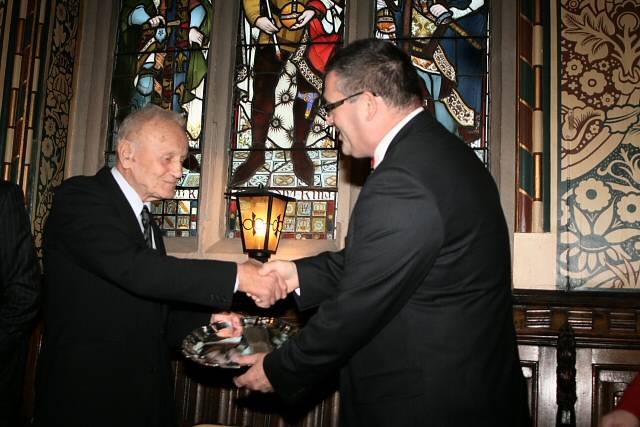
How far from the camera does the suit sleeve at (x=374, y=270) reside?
1658 mm

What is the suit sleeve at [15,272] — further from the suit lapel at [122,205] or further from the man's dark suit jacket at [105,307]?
the suit lapel at [122,205]

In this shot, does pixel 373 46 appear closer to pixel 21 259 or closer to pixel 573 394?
pixel 21 259

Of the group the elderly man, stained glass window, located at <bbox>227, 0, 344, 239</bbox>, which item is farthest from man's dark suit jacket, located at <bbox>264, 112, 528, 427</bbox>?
stained glass window, located at <bbox>227, 0, 344, 239</bbox>

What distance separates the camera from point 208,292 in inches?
85.7

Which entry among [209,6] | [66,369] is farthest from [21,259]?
[209,6]

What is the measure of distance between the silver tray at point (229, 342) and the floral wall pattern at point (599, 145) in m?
2.08

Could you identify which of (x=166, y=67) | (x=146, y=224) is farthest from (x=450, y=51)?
(x=146, y=224)

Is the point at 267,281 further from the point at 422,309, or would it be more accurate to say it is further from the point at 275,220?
the point at 275,220

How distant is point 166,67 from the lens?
5.01 metres

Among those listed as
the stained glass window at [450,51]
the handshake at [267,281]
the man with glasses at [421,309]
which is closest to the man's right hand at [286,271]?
the handshake at [267,281]

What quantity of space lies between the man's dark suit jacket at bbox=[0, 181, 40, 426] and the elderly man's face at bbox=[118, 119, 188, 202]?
1.97 feet

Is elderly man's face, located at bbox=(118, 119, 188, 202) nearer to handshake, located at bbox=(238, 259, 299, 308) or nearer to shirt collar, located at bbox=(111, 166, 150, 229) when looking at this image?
shirt collar, located at bbox=(111, 166, 150, 229)

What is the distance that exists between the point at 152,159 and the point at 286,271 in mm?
720

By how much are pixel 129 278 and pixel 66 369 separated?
1.21ft
